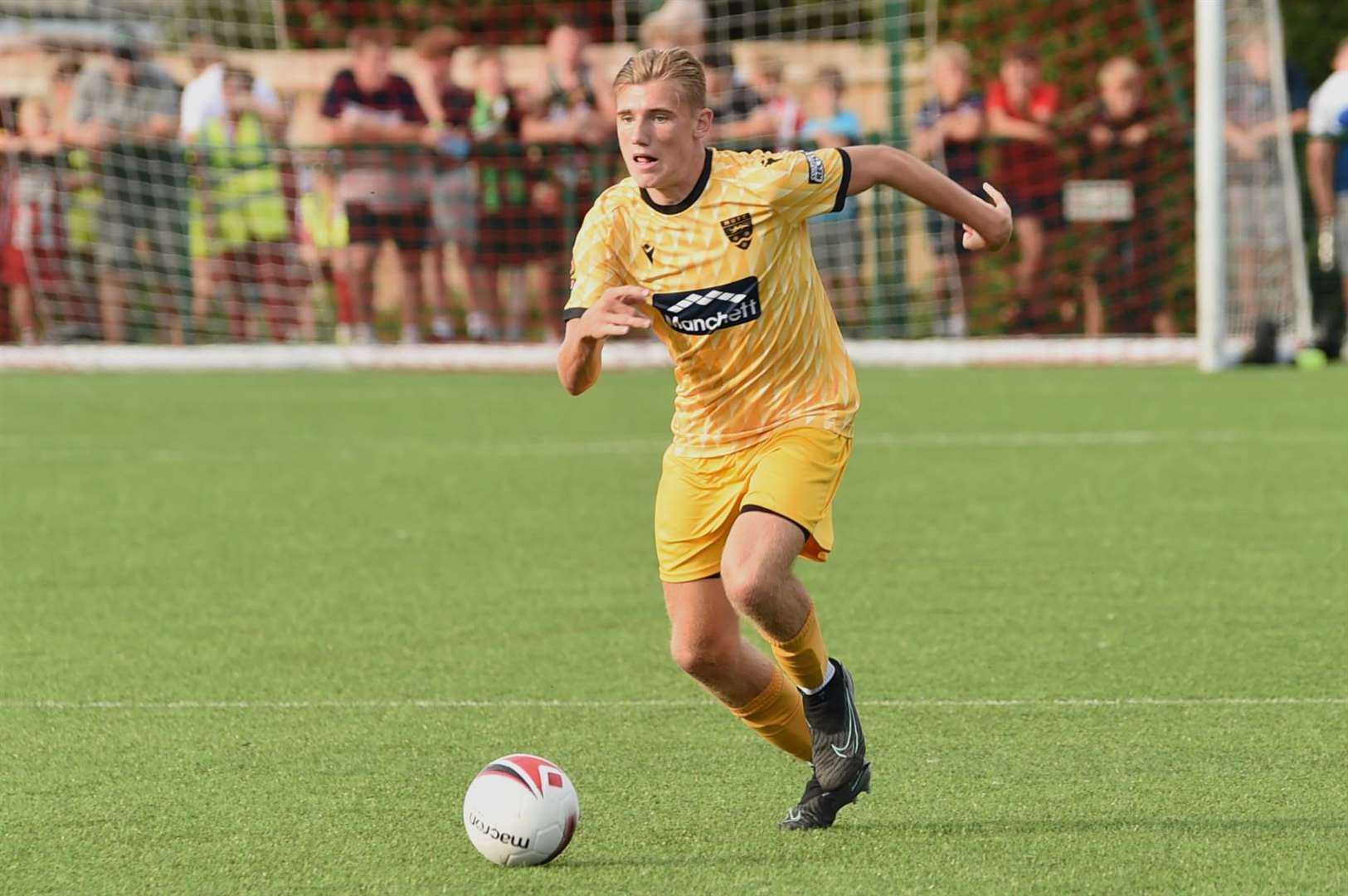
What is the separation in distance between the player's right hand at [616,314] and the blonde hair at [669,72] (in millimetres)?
648

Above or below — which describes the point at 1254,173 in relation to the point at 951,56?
Result: below

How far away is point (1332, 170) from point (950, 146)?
9.68 feet

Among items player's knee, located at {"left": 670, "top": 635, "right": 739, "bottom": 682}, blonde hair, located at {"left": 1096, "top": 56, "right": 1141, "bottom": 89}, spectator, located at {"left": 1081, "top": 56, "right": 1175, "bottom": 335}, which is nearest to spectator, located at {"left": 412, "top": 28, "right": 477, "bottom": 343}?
spectator, located at {"left": 1081, "top": 56, "right": 1175, "bottom": 335}

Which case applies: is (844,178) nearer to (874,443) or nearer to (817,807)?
(817,807)

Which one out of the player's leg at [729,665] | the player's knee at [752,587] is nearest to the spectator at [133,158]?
the player's leg at [729,665]

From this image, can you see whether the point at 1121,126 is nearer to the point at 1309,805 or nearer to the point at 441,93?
the point at 441,93

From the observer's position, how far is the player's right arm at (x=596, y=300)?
176 inches

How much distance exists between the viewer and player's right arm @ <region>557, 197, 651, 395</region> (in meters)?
4.47

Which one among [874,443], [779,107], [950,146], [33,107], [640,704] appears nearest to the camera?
[640,704]

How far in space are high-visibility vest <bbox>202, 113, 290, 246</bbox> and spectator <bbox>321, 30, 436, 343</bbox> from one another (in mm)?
542

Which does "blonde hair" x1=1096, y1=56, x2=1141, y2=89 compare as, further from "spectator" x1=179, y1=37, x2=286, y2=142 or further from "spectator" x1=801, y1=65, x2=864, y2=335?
"spectator" x1=179, y1=37, x2=286, y2=142

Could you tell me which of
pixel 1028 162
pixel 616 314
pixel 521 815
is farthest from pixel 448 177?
pixel 521 815

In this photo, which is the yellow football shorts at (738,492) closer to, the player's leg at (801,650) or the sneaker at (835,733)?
the player's leg at (801,650)

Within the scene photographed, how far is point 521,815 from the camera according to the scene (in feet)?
14.7
